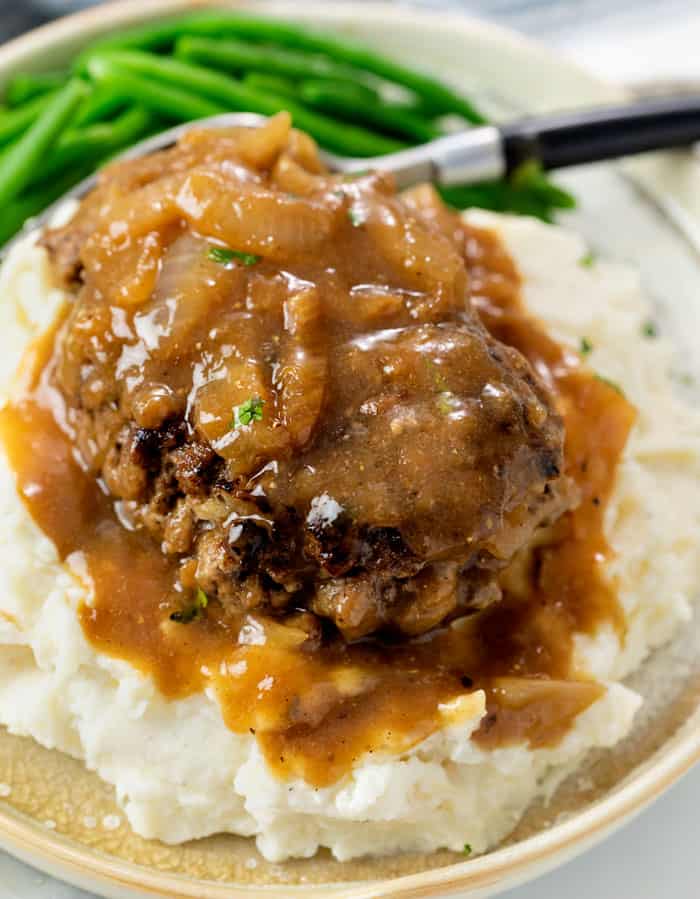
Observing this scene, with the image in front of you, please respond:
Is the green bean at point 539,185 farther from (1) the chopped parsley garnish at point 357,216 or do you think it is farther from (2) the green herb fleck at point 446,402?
(2) the green herb fleck at point 446,402

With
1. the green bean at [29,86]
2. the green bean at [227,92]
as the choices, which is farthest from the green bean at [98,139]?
the green bean at [29,86]

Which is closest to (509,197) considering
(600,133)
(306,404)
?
(600,133)

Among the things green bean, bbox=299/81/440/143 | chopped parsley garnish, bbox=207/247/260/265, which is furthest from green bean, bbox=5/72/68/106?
chopped parsley garnish, bbox=207/247/260/265

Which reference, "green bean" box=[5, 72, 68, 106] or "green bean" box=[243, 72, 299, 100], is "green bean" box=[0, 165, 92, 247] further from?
"green bean" box=[243, 72, 299, 100]

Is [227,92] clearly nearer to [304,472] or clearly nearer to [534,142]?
[534,142]

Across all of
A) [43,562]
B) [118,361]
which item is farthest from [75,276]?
[43,562]

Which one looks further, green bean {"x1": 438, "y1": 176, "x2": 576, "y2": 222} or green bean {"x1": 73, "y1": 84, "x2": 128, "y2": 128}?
green bean {"x1": 438, "y1": 176, "x2": 576, "y2": 222}
